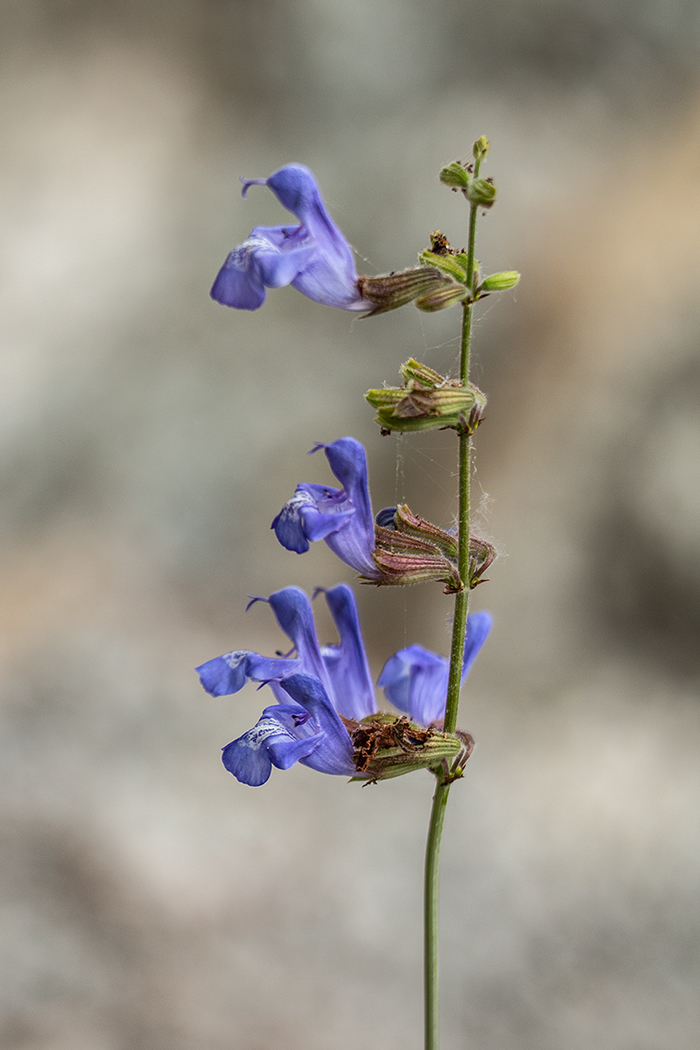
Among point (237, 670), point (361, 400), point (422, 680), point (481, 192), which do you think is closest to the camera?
point (481, 192)

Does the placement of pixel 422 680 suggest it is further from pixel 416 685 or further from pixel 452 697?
pixel 452 697

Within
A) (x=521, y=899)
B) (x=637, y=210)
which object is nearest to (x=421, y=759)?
(x=521, y=899)

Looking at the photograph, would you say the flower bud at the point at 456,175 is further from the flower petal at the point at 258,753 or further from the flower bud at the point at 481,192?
the flower petal at the point at 258,753

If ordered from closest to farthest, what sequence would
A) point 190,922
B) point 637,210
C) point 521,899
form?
1. point 190,922
2. point 521,899
3. point 637,210

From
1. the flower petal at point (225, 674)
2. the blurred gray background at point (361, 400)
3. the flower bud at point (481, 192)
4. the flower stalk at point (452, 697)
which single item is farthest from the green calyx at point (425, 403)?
the blurred gray background at point (361, 400)

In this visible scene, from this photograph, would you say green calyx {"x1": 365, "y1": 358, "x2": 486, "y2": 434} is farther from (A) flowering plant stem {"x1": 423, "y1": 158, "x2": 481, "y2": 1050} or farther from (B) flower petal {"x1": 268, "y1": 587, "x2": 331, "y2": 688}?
(B) flower petal {"x1": 268, "y1": 587, "x2": 331, "y2": 688}

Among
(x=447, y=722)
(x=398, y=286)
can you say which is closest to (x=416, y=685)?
(x=447, y=722)

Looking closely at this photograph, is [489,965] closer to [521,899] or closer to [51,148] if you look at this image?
[521,899]
